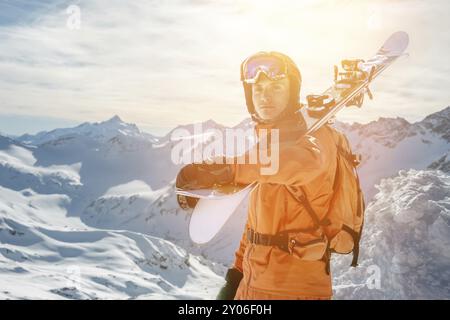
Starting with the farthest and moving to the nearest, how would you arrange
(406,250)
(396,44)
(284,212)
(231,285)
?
(406,250), (396,44), (231,285), (284,212)

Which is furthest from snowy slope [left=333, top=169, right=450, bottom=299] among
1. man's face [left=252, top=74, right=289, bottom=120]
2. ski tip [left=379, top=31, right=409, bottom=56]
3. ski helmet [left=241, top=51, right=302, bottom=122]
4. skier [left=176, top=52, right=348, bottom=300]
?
man's face [left=252, top=74, right=289, bottom=120]

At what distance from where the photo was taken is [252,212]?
485 cm

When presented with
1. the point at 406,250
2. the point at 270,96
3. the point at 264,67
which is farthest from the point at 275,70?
the point at 406,250

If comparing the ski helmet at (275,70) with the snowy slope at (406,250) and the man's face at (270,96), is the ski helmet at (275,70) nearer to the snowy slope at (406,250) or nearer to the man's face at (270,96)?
the man's face at (270,96)

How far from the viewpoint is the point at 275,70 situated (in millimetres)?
4477

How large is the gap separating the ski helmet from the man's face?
0.04 metres

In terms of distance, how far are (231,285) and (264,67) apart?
2.56 metres

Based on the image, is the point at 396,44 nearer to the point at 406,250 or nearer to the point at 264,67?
the point at 264,67

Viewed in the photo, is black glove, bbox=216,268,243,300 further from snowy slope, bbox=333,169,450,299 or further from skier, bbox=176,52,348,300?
snowy slope, bbox=333,169,450,299

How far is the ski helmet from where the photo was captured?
175 inches

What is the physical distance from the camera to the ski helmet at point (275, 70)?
14.6 ft

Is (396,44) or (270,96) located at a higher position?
(396,44)
